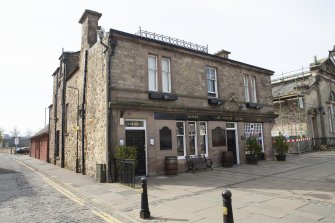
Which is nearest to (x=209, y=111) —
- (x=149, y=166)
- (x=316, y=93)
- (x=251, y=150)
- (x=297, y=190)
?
(x=251, y=150)

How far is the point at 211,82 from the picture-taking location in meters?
16.6

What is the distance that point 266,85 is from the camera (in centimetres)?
2039

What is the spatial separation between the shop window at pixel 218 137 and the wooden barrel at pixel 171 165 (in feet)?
11.9

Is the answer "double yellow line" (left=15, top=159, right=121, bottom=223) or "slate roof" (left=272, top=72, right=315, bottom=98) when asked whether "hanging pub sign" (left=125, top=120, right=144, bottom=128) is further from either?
"slate roof" (left=272, top=72, right=315, bottom=98)

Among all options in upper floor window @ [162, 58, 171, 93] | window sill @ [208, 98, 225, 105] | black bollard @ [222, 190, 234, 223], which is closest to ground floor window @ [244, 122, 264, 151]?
window sill @ [208, 98, 225, 105]

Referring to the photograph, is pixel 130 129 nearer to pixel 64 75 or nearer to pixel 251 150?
pixel 251 150

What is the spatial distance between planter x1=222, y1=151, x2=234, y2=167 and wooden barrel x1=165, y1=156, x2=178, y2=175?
3.89 meters

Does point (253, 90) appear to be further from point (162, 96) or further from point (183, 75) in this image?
point (162, 96)

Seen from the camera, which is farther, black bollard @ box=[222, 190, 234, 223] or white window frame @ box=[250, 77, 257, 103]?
white window frame @ box=[250, 77, 257, 103]

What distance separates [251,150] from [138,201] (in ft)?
35.3

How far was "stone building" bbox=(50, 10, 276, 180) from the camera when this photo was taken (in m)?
12.4

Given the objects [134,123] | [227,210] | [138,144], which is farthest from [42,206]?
[134,123]

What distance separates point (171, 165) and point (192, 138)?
270 centimetres

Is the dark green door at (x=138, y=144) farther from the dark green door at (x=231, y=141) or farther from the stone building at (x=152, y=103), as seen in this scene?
the dark green door at (x=231, y=141)
